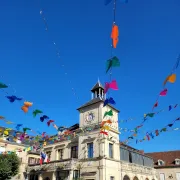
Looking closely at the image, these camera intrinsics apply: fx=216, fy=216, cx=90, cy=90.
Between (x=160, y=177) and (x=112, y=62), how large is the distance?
125 feet

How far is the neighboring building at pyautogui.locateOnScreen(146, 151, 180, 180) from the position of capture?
38969 millimetres

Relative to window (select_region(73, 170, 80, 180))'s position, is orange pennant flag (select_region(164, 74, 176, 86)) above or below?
above

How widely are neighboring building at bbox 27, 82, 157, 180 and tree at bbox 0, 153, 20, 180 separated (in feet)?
12.7

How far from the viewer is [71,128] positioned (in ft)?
102

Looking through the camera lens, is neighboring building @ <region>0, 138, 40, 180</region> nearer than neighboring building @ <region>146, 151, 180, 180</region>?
Yes

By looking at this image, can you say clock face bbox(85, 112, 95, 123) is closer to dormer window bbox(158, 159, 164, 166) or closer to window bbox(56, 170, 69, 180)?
window bbox(56, 170, 69, 180)

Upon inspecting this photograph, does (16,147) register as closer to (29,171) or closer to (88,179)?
(29,171)

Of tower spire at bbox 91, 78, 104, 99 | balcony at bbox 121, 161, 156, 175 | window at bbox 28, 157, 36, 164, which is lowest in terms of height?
balcony at bbox 121, 161, 156, 175

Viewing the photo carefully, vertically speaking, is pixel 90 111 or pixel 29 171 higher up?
pixel 90 111

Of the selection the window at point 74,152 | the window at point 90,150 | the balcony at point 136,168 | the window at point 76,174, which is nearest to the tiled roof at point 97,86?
the window at point 90,150

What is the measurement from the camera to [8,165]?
24953mm

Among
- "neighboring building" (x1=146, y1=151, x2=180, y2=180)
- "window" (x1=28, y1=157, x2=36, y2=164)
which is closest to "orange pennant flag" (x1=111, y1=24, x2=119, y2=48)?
"window" (x1=28, y1=157, x2=36, y2=164)

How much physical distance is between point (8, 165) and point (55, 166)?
5457 millimetres

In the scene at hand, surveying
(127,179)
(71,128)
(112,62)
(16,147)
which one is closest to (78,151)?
(71,128)
